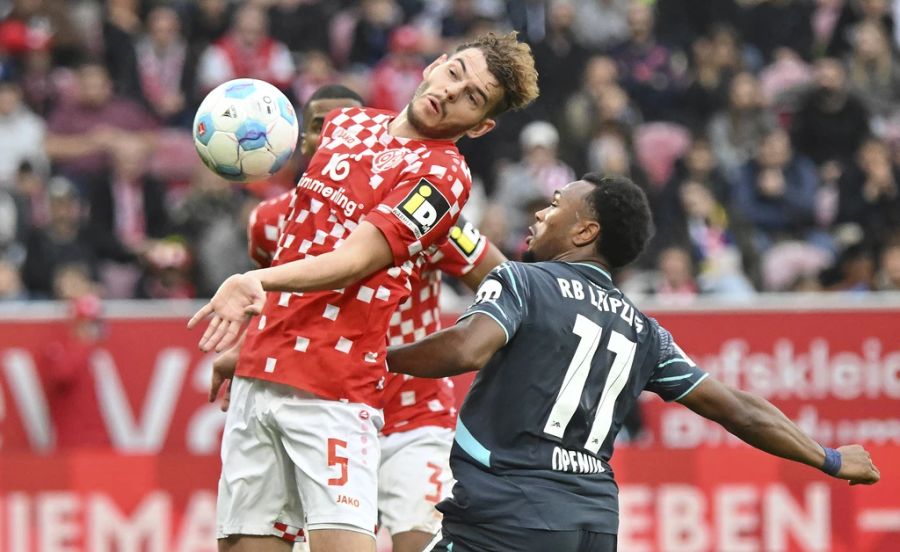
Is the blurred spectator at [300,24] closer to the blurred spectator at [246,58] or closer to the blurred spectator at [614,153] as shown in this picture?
the blurred spectator at [246,58]

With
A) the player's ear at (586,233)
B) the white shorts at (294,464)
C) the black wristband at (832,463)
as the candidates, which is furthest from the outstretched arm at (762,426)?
the white shorts at (294,464)

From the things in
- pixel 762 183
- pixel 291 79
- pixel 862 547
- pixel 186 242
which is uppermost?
pixel 291 79

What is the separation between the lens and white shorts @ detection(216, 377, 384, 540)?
5234mm

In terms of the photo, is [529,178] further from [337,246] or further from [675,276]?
[337,246]

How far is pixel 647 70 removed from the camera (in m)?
15.1

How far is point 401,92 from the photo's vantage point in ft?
46.0

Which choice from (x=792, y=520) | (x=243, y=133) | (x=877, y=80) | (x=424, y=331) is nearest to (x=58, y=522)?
(x=424, y=331)

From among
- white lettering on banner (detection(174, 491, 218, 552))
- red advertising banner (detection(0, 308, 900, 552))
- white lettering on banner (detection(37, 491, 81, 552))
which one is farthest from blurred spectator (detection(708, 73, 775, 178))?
white lettering on banner (detection(37, 491, 81, 552))

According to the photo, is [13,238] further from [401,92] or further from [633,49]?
[633,49]

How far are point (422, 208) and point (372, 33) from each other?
10.2m

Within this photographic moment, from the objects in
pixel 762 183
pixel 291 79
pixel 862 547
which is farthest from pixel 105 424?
pixel 762 183

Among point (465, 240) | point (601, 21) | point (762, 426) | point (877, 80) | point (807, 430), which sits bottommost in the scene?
point (762, 426)

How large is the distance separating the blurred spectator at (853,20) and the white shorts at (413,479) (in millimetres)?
10398

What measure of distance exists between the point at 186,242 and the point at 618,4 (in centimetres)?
587
